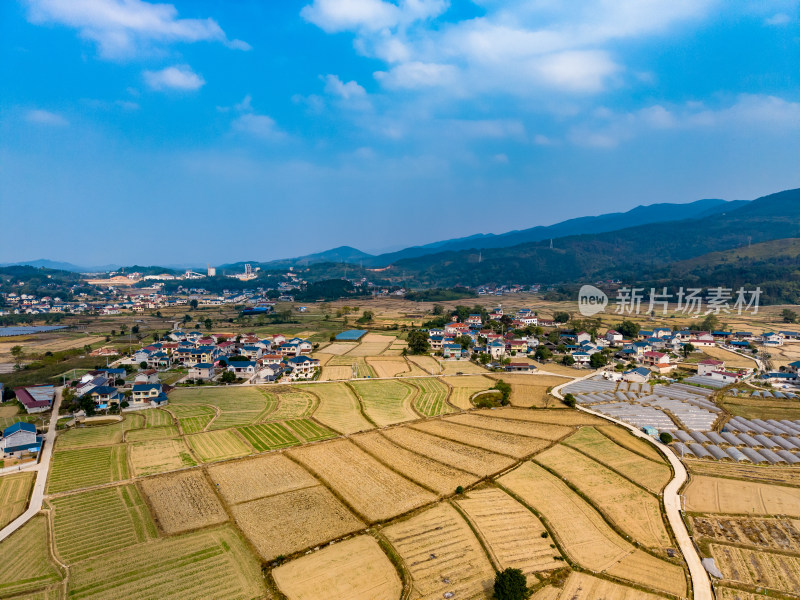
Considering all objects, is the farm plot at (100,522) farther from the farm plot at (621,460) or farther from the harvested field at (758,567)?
the farm plot at (621,460)

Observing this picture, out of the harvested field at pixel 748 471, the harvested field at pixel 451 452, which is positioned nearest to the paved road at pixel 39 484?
the harvested field at pixel 451 452

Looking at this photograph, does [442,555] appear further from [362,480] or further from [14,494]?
[14,494]

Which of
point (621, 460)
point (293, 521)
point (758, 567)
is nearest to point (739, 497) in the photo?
point (621, 460)

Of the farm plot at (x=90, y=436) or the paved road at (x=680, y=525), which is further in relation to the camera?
the farm plot at (x=90, y=436)

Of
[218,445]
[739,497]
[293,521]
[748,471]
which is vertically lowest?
[748,471]

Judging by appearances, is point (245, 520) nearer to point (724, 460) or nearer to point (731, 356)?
point (724, 460)
